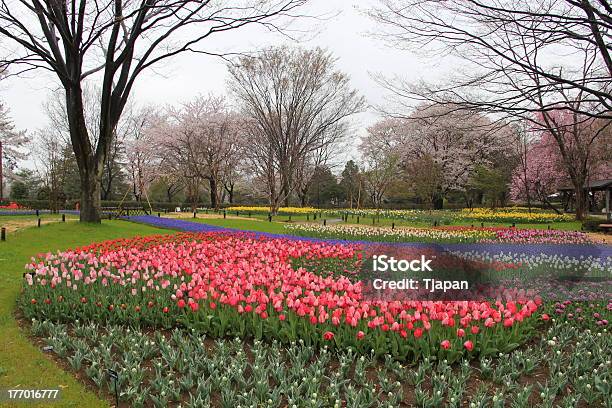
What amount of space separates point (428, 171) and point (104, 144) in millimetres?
20135

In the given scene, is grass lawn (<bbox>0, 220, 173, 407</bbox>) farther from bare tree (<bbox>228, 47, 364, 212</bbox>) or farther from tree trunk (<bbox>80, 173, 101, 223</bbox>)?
bare tree (<bbox>228, 47, 364, 212</bbox>)

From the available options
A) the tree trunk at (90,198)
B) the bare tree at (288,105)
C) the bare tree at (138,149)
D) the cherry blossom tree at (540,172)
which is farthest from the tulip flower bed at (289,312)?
the bare tree at (138,149)

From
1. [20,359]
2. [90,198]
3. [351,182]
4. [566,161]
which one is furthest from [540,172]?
[20,359]

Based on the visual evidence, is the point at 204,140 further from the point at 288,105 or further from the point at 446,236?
the point at 446,236

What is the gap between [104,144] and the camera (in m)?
15.1

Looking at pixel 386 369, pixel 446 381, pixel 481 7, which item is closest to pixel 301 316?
pixel 386 369

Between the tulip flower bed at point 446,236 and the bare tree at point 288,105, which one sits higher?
the bare tree at point 288,105

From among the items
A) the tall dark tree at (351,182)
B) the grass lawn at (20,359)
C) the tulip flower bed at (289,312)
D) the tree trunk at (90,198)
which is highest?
the tall dark tree at (351,182)

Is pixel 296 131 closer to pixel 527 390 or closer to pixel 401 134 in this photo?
pixel 401 134

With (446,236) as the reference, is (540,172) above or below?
above

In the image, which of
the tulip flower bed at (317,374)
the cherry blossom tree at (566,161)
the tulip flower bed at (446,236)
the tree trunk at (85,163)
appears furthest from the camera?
the cherry blossom tree at (566,161)

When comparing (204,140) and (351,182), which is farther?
(351,182)

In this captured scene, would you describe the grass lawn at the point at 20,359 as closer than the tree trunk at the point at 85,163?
Yes

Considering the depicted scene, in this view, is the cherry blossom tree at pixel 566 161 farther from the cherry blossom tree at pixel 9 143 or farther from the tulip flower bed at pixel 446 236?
the cherry blossom tree at pixel 9 143
